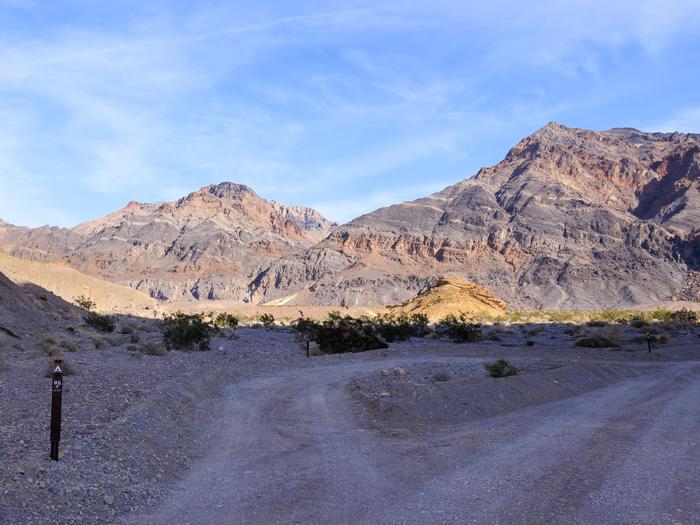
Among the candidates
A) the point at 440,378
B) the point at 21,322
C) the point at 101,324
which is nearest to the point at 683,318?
the point at 101,324

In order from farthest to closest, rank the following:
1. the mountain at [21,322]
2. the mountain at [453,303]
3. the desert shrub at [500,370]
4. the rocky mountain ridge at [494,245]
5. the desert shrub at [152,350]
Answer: the rocky mountain ridge at [494,245]
the mountain at [453,303]
the mountain at [21,322]
the desert shrub at [152,350]
the desert shrub at [500,370]

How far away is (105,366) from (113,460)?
393 inches

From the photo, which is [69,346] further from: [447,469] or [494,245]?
[494,245]

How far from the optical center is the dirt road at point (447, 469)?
254 inches

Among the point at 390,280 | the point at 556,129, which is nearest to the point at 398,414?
the point at 390,280

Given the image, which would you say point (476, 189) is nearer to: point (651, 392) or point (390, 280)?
point (390, 280)

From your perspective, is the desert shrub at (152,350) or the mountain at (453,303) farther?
the mountain at (453,303)

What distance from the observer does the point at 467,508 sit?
657 cm

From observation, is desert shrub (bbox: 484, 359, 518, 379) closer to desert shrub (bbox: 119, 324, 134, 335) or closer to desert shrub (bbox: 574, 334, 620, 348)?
desert shrub (bbox: 574, 334, 620, 348)

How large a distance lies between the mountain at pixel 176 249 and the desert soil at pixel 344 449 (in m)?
125

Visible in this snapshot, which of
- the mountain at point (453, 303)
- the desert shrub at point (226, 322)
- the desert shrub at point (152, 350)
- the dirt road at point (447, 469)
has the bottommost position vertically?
the dirt road at point (447, 469)

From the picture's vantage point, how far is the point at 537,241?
419 ft

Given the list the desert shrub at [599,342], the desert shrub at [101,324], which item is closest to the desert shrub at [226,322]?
the desert shrub at [101,324]

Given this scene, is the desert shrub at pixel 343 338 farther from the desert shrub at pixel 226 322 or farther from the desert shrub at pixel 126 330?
the desert shrub at pixel 226 322
